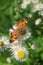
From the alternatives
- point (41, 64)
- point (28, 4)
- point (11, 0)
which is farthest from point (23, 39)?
point (11, 0)

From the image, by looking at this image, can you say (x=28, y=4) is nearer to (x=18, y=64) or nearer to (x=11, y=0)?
(x=11, y=0)

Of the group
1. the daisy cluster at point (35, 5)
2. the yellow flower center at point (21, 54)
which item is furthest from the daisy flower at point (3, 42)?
the daisy cluster at point (35, 5)

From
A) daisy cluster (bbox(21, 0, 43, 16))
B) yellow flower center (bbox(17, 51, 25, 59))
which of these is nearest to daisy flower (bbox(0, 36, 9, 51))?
yellow flower center (bbox(17, 51, 25, 59))

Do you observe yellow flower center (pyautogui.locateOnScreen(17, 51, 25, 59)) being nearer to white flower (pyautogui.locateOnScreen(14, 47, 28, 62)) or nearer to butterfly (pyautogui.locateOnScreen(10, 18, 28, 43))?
white flower (pyautogui.locateOnScreen(14, 47, 28, 62))

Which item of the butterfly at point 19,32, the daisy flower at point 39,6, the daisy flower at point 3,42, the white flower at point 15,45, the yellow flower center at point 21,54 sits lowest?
the yellow flower center at point 21,54

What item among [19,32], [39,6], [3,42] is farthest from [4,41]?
[39,6]

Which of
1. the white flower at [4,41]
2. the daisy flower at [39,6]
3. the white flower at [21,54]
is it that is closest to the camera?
the white flower at [21,54]

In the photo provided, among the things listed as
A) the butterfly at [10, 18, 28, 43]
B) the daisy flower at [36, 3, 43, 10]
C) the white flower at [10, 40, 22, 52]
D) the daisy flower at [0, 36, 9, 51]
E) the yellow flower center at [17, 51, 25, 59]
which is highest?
the daisy flower at [36, 3, 43, 10]

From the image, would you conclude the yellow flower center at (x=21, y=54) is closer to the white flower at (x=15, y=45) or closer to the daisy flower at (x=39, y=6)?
the white flower at (x=15, y=45)
